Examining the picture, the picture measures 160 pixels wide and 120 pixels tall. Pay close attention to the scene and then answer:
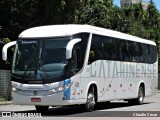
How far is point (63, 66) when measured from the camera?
16625 mm

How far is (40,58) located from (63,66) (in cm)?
94

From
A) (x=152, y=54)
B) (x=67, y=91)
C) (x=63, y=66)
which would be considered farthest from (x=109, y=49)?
(x=152, y=54)

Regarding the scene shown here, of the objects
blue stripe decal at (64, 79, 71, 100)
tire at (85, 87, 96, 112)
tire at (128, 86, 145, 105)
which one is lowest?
tire at (128, 86, 145, 105)

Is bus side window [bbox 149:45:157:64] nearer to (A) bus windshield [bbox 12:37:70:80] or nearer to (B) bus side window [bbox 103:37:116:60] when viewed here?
(B) bus side window [bbox 103:37:116:60]

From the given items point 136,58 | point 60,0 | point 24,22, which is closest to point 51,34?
point 136,58

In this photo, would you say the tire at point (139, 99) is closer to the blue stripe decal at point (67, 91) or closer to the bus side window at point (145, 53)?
the bus side window at point (145, 53)

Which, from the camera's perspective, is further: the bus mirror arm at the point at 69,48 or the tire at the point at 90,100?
the tire at the point at 90,100

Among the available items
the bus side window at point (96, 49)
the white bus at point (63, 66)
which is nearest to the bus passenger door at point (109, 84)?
the white bus at point (63, 66)

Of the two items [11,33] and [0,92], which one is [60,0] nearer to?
[11,33]

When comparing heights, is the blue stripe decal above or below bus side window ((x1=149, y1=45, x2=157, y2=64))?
below

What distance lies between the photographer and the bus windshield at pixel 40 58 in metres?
16.6

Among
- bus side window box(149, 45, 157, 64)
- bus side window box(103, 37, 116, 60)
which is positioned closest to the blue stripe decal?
bus side window box(103, 37, 116, 60)

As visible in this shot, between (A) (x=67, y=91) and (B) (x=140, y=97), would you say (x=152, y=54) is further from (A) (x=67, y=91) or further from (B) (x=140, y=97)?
(A) (x=67, y=91)

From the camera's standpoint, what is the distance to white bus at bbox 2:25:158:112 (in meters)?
16.6
